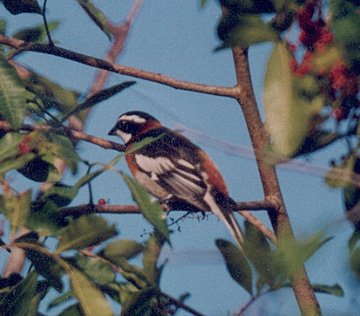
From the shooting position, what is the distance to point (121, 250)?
7.86 feet

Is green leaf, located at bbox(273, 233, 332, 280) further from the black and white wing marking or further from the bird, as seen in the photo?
the black and white wing marking

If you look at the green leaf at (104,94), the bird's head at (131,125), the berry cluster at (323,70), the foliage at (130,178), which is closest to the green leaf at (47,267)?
the foliage at (130,178)

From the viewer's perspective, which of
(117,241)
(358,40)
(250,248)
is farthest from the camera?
(117,241)

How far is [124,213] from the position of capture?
2566 millimetres

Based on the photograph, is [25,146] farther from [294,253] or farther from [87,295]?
[294,253]

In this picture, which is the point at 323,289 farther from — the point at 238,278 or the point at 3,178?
the point at 3,178

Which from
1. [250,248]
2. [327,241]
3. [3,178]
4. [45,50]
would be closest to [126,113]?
[45,50]

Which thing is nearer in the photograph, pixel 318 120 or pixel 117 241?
pixel 318 120

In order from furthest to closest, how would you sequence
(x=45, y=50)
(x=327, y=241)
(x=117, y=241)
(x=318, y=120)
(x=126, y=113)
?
(x=126, y=113) → (x=45, y=50) → (x=117, y=241) → (x=318, y=120) → (x=327, y=241)

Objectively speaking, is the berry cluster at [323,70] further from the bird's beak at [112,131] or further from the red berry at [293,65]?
the bird's beak at [112,131]

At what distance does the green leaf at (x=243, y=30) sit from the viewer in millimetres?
1303

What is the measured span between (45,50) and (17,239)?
0.87 m

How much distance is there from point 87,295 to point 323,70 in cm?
126

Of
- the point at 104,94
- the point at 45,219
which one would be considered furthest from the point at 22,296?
the point at 104,94
